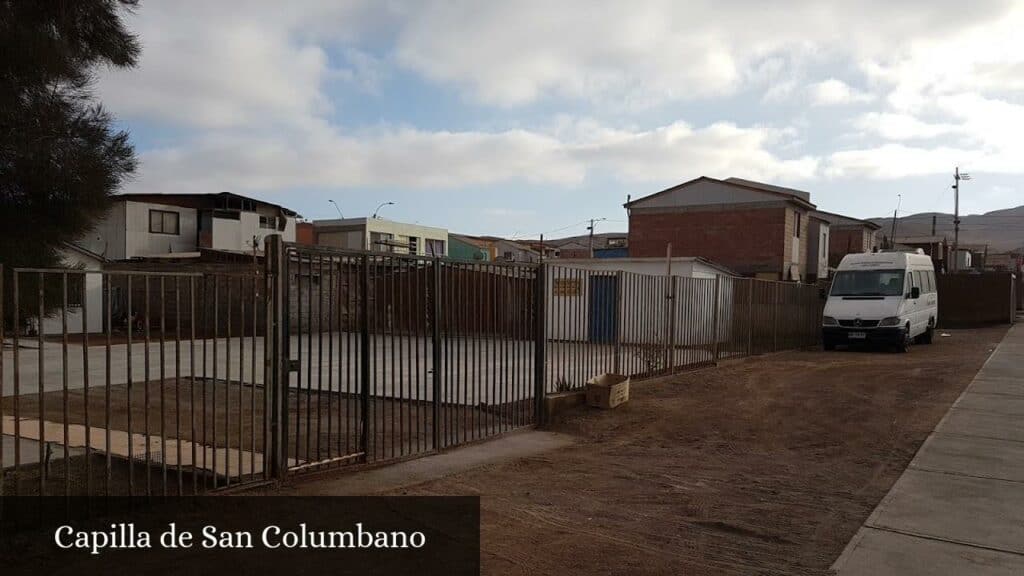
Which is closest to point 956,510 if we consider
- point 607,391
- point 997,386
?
point 607,391

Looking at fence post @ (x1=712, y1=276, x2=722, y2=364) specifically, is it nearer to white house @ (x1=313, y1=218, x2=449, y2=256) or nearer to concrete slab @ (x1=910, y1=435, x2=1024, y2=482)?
concrete slab @ (x1=910, y1=435, x2=1024, y2=482)

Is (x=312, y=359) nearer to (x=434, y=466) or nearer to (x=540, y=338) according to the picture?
(x=434, y=466)

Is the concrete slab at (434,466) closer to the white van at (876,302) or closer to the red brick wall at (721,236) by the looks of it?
the white van at (876,302)

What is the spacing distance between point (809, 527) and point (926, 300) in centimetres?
1909

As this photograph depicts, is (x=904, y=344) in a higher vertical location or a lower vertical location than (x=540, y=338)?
lower

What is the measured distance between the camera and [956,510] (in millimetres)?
5570

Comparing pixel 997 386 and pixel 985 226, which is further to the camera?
pixel 985 226

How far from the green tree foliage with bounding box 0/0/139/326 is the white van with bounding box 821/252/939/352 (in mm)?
18051

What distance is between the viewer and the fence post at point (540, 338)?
29.7 feet

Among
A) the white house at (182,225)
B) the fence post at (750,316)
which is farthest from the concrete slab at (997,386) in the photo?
the white house at (182,225)

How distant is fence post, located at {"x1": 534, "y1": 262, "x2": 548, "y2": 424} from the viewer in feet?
29.7

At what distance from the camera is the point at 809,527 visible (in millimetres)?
5191

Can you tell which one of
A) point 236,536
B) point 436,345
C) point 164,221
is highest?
point 164,221

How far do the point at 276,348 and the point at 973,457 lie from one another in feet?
23.9
